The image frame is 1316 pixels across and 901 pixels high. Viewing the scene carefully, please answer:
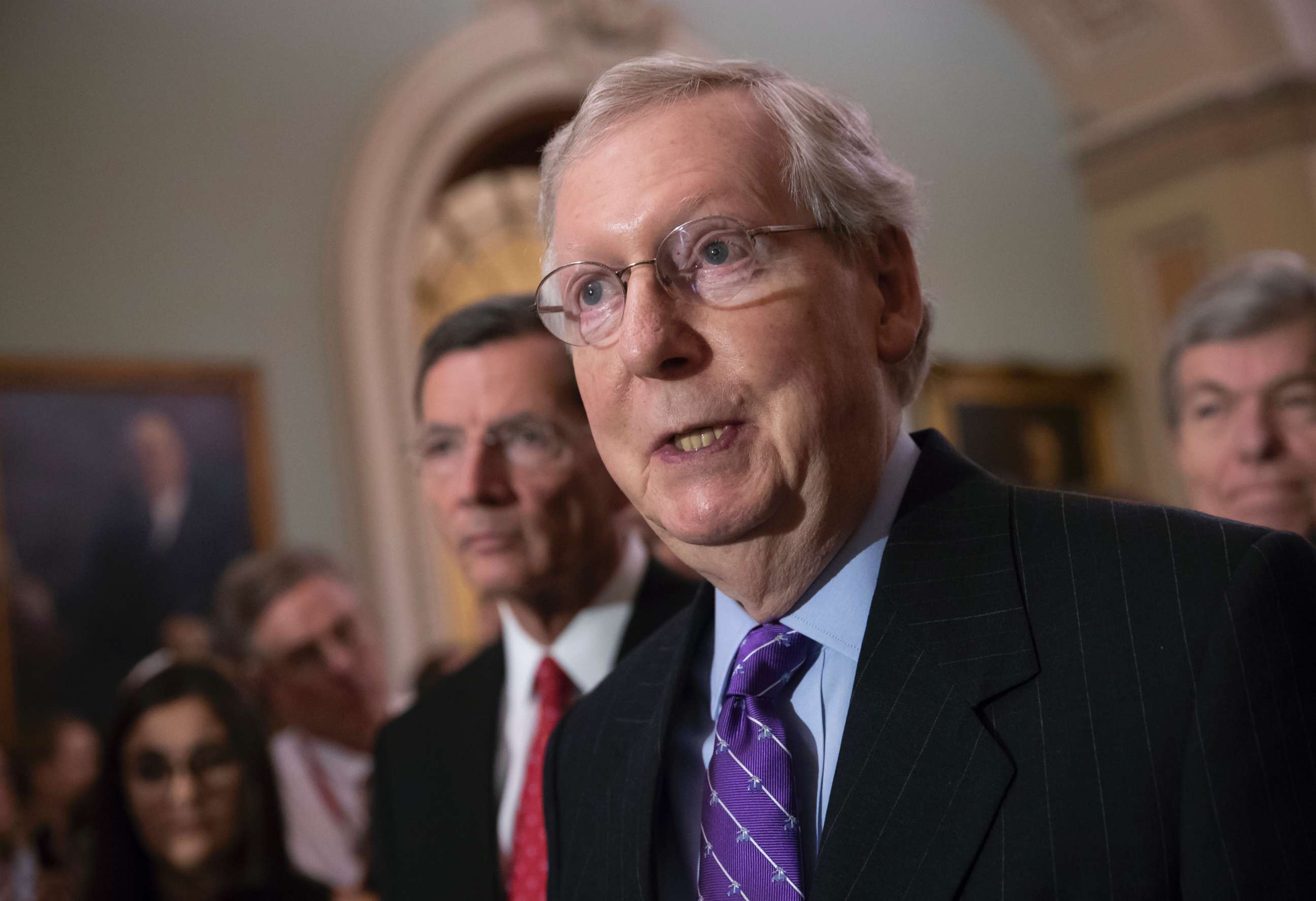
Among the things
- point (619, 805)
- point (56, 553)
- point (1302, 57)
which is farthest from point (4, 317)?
point (1302, 57)

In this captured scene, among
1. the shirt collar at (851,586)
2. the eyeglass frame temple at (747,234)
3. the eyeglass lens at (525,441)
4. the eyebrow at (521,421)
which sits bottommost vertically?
the shirt collar at (851,586)

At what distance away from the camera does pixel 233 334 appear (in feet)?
22.5

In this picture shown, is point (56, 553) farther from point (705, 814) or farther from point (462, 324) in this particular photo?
point (705, 814)

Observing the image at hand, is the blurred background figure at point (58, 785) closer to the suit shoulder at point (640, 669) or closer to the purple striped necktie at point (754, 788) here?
the suit shoulder at point (640, 669)

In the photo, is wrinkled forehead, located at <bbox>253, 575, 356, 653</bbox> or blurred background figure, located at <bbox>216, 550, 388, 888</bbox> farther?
wrinkled forehead, located at <bbox>253, 575, 356, 653</bbox>

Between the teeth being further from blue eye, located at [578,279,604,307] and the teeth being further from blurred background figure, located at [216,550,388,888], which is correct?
blurred background figure, located at [216,550,388,888]

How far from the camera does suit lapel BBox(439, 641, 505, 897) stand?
2.32 meters

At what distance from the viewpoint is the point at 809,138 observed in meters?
1.70

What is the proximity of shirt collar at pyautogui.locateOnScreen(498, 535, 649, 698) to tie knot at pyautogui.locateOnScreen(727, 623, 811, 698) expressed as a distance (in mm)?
700

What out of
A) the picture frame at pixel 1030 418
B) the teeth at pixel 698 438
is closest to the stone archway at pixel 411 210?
the picture frame at pixel 1030 418

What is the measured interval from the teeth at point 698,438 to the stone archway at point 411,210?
5.44 metres

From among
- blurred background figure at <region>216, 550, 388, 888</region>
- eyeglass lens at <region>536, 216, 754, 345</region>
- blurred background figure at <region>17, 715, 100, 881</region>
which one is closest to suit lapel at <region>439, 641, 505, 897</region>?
eyeglass lens at <region>536, 216, 754, 345</region>

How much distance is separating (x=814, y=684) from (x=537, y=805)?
2.58 ft

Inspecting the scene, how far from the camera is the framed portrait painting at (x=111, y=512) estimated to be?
19.5 ft
